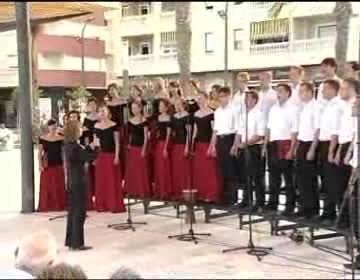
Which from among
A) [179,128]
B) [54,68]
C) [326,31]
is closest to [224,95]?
[179,128]

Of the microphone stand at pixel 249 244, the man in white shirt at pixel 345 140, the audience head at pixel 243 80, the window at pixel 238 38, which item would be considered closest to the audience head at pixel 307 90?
the man in white shirt at pixel 345 140

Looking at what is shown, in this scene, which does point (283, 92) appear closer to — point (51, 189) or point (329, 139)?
point (329, 139)

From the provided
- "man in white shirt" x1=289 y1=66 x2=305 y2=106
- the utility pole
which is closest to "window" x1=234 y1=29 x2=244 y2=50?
"man in white shirt" x1=289 y1=66 x2=305 y2=106

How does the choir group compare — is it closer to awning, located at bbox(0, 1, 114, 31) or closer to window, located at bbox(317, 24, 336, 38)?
window, located at bbox(317, 24, 336, 38)

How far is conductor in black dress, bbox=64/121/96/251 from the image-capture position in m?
7.91

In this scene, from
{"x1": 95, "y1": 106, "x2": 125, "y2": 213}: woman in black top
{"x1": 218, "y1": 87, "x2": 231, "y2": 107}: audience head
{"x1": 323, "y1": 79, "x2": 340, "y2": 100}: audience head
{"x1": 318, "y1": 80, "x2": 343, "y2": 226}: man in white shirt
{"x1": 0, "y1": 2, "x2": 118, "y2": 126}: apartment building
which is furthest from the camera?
{"x1": 0, "y1": 2, "x2": 118, "y2": 126}: apartment building

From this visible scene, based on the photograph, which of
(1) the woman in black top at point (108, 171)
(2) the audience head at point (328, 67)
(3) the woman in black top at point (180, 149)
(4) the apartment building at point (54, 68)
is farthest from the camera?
(4) the apartment building at point (54, 68)

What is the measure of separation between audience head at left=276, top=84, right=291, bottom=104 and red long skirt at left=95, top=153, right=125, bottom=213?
332cm

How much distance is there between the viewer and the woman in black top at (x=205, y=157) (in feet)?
31.8

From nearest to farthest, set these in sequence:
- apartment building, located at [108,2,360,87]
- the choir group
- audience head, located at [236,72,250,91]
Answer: apartment building, located at [108,2,360,87], the choir group, audience head, located at [236,72,250,91]

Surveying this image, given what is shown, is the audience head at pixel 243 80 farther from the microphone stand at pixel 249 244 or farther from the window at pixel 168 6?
the window at pixel 168 6

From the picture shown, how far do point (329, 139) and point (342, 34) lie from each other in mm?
1798

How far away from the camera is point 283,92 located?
8.38m

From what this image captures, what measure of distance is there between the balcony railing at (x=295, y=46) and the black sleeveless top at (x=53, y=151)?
3.39 meters
